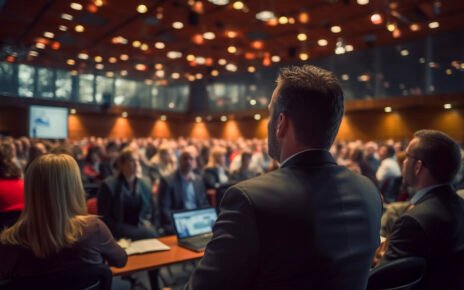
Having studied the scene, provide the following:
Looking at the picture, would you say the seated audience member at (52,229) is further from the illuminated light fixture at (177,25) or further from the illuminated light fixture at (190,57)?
the illuminated light fixture at (190,57)

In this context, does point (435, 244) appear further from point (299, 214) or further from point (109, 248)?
point (109, 248)

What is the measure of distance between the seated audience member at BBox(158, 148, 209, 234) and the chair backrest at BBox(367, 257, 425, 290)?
3.15 meters

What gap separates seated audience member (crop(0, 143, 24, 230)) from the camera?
3398 mm

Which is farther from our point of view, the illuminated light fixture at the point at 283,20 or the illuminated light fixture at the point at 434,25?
the illuminated light fixture at the point at 434,25

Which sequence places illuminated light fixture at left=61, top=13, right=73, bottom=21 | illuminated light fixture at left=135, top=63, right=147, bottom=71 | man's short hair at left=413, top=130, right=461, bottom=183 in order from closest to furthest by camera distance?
man's short hair at left=413, top=130, right=461, bottom=183, illuminated light fixture at left=61, top=13, right=73, bottom=21, illuminated light fixture at left=135, top=63, right=147, bottom=71

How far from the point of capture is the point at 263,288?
103 cm

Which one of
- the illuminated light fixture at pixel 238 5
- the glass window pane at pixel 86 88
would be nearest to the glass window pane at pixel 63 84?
the glass window pane at pixel 86 88

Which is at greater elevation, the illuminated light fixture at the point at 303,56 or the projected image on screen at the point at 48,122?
the illuminated light fixture at the point at 303,56

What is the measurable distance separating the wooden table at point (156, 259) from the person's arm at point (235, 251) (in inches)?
62.9

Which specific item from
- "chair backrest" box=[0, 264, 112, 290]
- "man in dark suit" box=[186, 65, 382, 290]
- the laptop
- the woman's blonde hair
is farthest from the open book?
"man in dark suit" box=[186, 65, 382, 290]

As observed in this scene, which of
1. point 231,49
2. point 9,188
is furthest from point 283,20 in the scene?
point 9,188

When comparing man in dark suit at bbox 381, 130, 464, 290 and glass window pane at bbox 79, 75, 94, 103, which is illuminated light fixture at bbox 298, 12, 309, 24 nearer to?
man in dark suit at bbox 381, 130, 464, 290

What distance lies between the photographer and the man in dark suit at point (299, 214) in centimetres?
102

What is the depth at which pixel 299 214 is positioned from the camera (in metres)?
1.06
